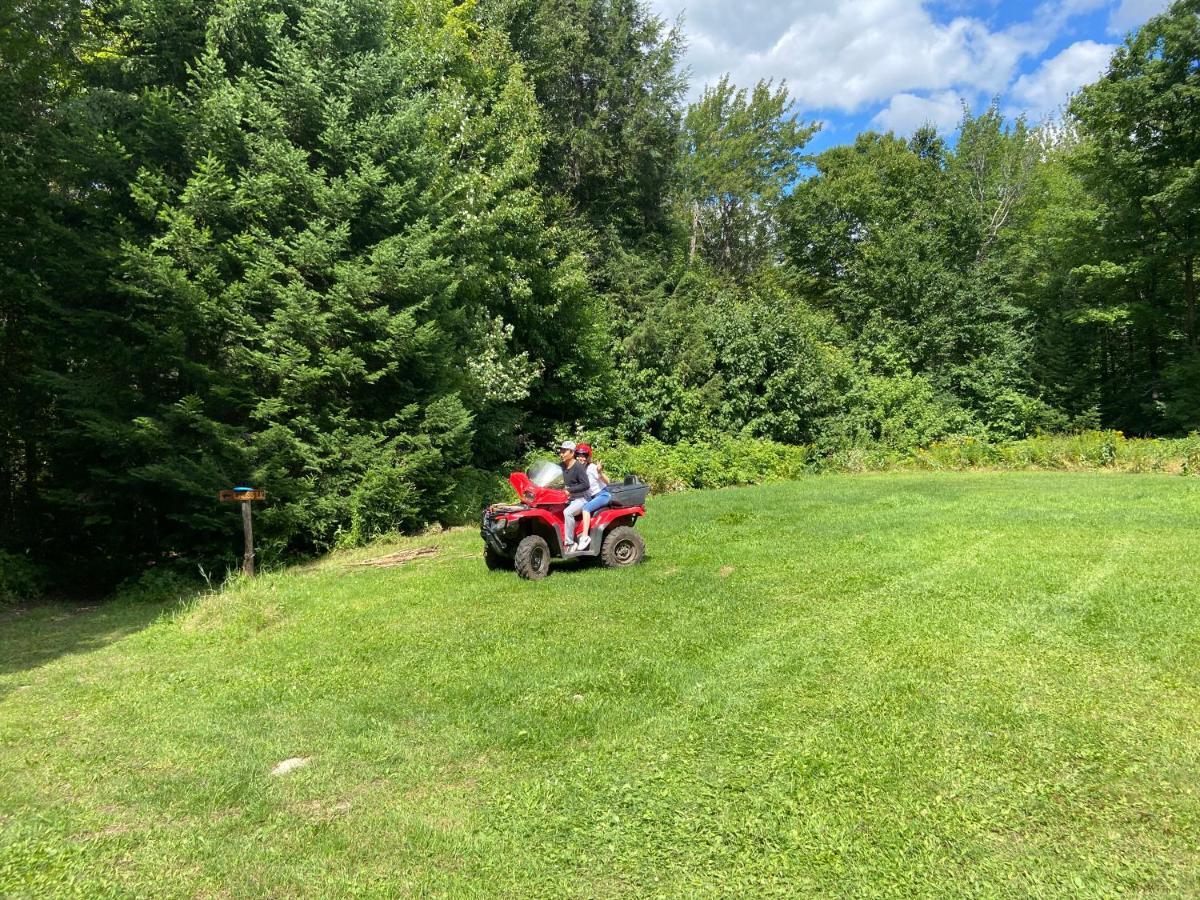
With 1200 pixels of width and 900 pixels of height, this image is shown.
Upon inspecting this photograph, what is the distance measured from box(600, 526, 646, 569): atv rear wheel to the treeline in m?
5.23

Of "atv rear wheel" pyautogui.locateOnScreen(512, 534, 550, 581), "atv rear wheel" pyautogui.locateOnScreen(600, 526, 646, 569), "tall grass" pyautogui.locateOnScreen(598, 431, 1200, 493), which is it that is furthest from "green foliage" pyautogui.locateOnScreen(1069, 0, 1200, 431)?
"atv rear wheel" pyautogui.locateOnScreen(512, 534, 550, 581)

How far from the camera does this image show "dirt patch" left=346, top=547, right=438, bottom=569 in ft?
32.0

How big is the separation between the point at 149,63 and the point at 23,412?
633 centimetres

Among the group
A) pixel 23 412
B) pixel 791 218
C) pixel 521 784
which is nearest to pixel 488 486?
pixel 23 412

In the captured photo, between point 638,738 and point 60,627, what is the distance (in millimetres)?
7741

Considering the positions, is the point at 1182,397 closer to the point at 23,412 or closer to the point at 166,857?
the point at 166,857

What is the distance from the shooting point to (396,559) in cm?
1015

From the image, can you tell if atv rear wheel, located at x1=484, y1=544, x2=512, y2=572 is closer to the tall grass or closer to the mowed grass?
the mowed grass

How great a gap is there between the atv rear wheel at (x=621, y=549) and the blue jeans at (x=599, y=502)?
0.39 m

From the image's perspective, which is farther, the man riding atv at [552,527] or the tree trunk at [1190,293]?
the tree trunk at [1190,293]

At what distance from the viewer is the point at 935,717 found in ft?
12.7

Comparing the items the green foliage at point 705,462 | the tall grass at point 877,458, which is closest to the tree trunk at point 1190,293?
the tall grass at point 877,458

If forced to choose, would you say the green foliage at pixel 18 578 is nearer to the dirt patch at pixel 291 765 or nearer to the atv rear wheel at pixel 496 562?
the atv rear wheel at pixel 496 562

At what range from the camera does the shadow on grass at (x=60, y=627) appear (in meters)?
6.60
